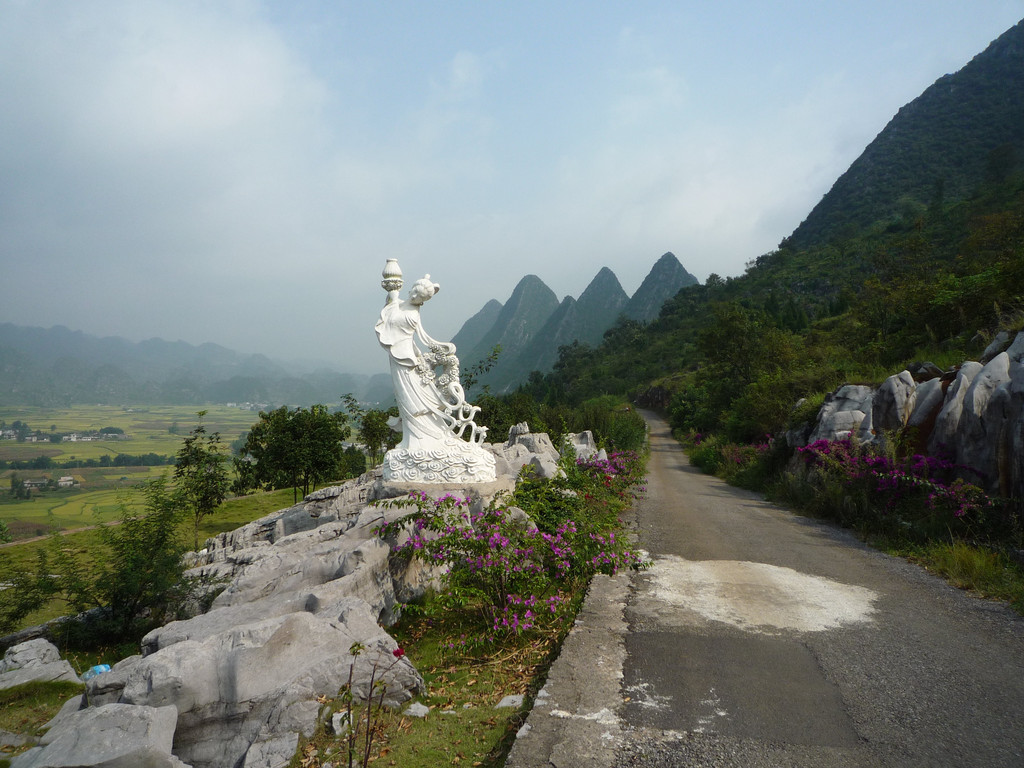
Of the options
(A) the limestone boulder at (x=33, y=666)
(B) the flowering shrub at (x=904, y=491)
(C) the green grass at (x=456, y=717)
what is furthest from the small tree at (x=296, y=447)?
(B) the flowering shrub at (x=904, y=491)

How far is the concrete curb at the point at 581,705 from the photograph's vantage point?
3.00 m

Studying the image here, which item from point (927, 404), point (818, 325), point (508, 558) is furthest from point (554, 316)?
point (508, 558)

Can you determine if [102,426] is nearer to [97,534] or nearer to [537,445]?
[537,445]

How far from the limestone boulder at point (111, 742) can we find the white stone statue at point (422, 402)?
5.76 metres

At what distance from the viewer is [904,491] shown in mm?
8289

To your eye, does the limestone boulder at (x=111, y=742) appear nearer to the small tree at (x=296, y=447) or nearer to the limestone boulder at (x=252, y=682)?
the limestone boulder at (x=252, y=682)

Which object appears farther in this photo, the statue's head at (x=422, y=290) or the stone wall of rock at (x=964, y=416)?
the statue's head at (x=422, y=290)

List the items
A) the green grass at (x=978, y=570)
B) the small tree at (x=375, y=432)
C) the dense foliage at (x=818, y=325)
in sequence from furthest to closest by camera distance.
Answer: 1. the small tree at (x=375, y=432)
2. the dense foliage at (x=818, y=325)
3. the green grass at (x=978, y=570)

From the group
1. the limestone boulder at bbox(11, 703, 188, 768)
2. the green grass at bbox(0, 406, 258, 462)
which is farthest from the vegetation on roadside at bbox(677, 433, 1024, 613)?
the green grass at bbox(0, 406, 258, 462)

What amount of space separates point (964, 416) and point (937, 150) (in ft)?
296

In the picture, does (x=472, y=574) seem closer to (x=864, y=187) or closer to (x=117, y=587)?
(x=117, y=587)

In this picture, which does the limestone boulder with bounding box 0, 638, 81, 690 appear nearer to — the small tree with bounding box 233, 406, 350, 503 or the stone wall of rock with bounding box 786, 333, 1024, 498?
the small tree with bounding box 233, 406, 350, 503

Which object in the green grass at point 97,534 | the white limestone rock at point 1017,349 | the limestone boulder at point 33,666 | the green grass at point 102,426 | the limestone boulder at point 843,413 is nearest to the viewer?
the limestone boulder at point 33,666

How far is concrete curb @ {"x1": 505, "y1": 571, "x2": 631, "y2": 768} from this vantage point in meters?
3.00
